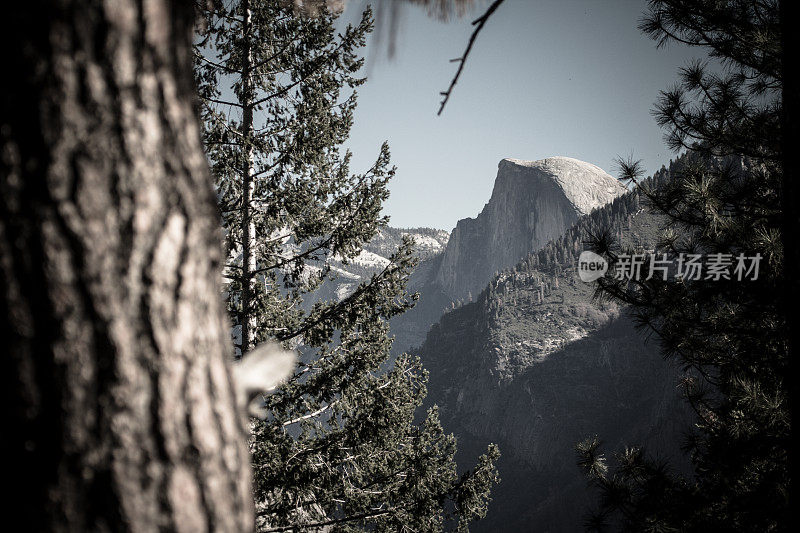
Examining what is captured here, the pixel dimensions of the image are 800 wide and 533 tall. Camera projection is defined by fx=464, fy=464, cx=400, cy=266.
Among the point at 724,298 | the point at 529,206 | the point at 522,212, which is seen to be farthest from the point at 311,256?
the point at 522,212

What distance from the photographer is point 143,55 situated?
0.76m

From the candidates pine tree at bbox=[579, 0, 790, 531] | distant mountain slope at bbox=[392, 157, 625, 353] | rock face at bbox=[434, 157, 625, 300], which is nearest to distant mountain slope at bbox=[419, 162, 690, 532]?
distant mountain slope at bbox=[392, 157, 625, 353]

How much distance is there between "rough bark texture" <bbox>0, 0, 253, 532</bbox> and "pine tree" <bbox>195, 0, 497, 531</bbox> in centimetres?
449

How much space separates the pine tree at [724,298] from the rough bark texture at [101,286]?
4.72m

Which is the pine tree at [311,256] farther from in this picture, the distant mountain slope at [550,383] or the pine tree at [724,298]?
the distant mountain slope at [550,383]

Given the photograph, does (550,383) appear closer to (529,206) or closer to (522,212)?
(529,206)

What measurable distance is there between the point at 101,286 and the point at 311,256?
491cm

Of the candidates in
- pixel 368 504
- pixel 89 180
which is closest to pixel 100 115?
pixel 89 180

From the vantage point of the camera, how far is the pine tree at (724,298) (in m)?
4.23

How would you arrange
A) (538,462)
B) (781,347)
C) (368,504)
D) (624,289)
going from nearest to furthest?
(781,347)
(624,289)
(368,504)
(538,462)

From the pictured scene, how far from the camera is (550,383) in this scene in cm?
8656

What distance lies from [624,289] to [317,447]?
378 centimetres

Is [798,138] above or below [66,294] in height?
above

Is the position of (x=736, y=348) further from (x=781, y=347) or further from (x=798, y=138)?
(x=798, y=138)
